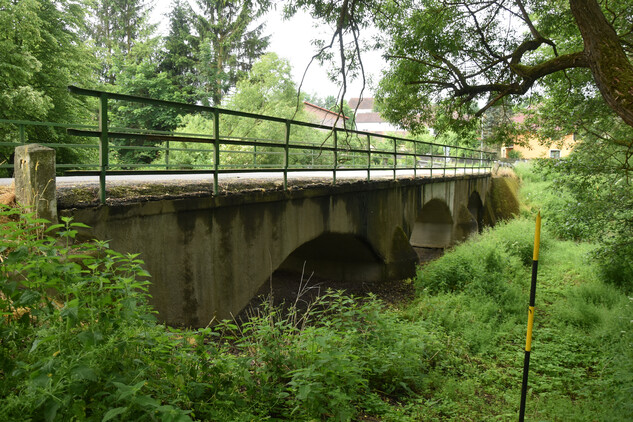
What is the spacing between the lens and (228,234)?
582 centimetres

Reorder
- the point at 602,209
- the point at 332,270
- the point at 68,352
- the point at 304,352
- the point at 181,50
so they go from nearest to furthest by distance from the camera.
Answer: the point at 68,352 < the point at 304,352 < the point at 602,209 < the point at 332,270 < the point at 181,50

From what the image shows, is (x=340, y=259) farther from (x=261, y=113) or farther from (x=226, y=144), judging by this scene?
(x=261, y=113)

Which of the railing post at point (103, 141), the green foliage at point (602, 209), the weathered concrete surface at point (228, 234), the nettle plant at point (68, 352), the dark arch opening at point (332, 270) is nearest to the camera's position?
the nettle plant at point (68, 352)

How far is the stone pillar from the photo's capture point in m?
3.71

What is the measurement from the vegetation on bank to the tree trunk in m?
3.18

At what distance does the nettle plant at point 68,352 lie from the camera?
2.35 m

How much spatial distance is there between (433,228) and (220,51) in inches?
791

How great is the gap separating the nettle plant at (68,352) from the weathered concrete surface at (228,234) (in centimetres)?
139

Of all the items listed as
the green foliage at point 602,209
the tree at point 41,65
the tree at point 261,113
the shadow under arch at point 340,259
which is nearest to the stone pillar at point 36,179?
the shadow under arch at point 340,259

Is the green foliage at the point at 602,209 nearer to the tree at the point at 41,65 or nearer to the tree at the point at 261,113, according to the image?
the tree at the point at 41,65

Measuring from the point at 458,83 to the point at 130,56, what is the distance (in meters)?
30.4

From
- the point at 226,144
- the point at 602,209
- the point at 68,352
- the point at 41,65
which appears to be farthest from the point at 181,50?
the point at 68,352

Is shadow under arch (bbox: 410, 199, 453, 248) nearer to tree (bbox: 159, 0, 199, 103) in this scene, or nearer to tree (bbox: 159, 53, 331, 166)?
tree (bbox: 159, 53, 331, 166)

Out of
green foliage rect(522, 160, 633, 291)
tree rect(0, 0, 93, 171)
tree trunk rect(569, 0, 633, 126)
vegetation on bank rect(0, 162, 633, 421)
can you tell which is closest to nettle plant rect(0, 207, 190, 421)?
vegetation on bank rect(0, 162, 633, 421)
